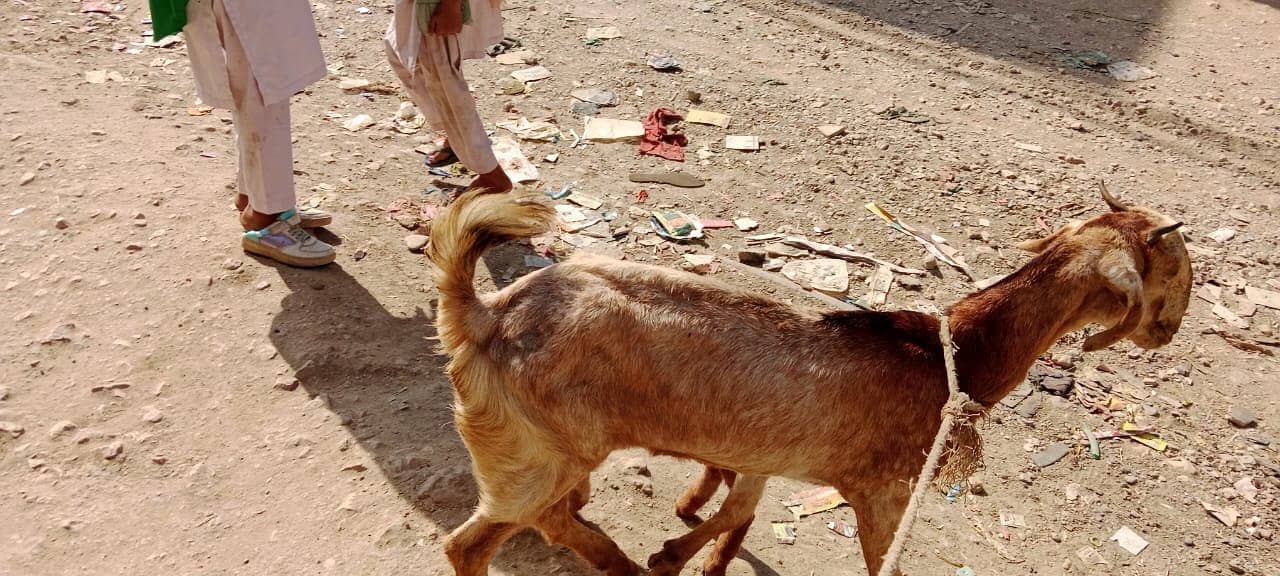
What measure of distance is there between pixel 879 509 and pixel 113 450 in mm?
3286

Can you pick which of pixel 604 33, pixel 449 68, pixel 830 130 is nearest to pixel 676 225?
pixel 449 68

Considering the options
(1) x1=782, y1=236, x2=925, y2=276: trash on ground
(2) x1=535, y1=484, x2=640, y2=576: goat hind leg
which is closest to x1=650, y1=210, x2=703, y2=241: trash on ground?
(1) x1=782, y1=236, x2=925, y2=276: trash on ground

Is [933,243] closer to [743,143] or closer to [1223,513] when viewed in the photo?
[743,143]

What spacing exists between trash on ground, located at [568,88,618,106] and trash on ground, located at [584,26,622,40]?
111cm

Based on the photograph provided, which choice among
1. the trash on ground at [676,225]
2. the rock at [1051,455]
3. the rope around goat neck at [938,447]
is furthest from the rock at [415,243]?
the rock at [1051,455]

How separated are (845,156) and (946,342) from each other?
3.92 m

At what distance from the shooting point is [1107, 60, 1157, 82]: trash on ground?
8.31m

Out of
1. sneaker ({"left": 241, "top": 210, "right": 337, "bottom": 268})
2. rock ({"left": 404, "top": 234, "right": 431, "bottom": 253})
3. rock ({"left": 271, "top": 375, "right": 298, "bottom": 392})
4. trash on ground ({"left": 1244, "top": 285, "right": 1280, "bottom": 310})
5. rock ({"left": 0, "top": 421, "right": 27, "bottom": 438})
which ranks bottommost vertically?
trash on ground ({"left": 1244, "top": 285, "right": 1280, "bottom": 310})

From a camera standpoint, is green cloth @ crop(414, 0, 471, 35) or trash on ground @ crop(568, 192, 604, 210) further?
trash on ground @ crop(568, 192, 604, 210)

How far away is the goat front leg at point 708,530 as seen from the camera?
12.4ft

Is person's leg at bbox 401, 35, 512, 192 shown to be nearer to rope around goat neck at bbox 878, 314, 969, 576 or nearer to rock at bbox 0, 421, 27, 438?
rock at bbox 0, 421, 27, 438

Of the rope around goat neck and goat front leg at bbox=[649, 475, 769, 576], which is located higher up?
the rope around goat neck

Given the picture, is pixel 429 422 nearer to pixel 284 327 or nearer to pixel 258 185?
pixel 284 327

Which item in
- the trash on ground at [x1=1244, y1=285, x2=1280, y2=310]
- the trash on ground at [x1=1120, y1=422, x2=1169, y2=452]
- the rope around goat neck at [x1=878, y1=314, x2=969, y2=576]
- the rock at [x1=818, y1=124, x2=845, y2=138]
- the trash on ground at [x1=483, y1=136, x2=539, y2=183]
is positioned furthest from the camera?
the rock at [x1=818, y1=124, x2=845, y2=138]
